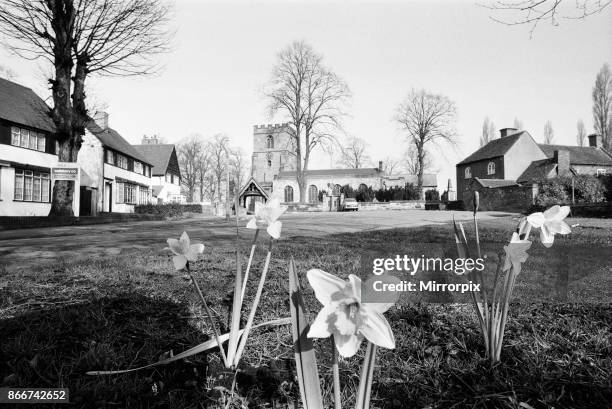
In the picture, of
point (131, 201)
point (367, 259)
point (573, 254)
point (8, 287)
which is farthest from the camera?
point (131, 201)

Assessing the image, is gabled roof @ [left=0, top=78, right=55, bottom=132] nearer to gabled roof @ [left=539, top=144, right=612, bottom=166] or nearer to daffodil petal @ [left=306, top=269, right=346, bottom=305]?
daffodil petal @ [left=306, top=269, right=346, bottom=305]

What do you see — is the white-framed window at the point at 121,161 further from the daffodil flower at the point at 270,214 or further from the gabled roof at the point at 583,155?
the gabled roof at the point at 583,155

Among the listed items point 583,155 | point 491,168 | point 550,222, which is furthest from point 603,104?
point 583,155

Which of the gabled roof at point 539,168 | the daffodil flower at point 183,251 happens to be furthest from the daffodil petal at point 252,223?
the gabled roof at point 539,168

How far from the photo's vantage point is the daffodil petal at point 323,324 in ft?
1.63

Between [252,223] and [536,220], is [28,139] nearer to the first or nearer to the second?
[252,223]

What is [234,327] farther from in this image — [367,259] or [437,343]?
[437,343]

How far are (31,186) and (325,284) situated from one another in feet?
57.3

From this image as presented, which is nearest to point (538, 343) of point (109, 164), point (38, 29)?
point (38, 29)

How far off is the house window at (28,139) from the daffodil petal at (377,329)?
17.4m

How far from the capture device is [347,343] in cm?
51

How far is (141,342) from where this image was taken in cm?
113

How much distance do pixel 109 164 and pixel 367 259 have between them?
72.7 feet

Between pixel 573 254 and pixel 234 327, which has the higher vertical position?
pixel 573 254
